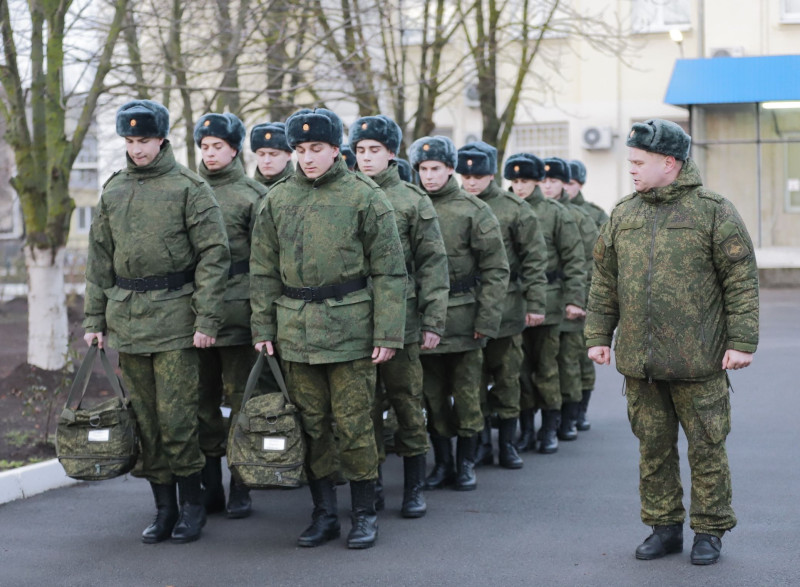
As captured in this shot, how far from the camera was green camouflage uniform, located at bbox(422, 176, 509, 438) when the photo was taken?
8102 millimetres

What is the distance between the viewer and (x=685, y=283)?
5.90 m

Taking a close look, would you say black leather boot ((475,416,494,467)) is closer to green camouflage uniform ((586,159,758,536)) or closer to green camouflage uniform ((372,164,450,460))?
green camouflage uniform ((372,164,450,460))

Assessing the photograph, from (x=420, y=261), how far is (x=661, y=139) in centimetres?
182

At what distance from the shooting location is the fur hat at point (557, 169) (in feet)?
35.1

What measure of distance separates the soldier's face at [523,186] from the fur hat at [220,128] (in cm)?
301

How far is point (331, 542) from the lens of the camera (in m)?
6.68

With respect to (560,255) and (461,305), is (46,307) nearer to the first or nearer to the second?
(560,255)

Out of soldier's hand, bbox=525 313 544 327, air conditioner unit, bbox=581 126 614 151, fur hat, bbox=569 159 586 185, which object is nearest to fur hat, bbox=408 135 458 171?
soldier's hand, bbox=525 313 544 327

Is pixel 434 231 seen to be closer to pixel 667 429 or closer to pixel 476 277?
pixel 476 277

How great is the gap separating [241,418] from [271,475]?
0.35 m

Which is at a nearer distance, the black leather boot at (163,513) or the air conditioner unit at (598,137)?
the black leather boot at (163,513)

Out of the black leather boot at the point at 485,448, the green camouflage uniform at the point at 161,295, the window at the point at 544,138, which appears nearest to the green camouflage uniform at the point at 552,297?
the black leather boot at the point at 485,448

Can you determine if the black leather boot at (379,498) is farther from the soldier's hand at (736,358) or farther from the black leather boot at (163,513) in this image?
the soldier's hand at (736,358)

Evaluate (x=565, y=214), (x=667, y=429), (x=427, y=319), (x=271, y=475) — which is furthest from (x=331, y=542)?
(x=565, y=214)
